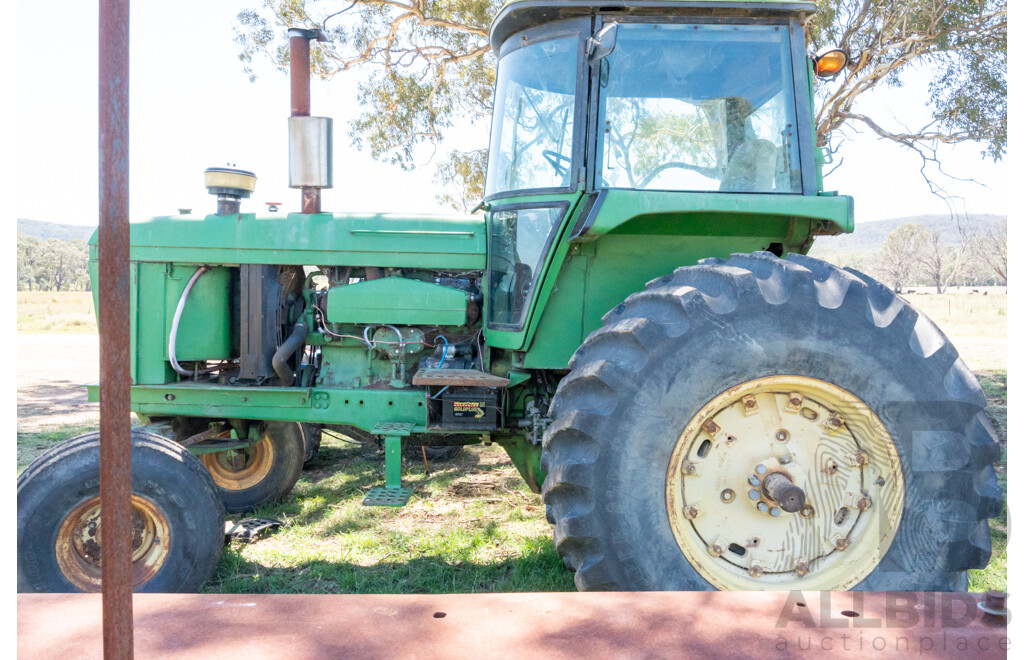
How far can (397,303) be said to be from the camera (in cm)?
351

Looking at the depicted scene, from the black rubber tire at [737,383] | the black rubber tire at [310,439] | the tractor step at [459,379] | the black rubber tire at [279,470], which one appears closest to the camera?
the black rubber tire at [737,383]

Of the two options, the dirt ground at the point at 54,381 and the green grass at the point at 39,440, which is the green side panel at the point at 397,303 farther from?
the green grass at the point at 39,440

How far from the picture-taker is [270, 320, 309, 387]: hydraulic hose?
139 inches

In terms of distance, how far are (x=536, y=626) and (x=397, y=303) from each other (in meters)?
2.37

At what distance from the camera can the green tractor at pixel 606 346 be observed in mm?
2412

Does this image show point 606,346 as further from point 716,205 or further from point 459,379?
point 459,379

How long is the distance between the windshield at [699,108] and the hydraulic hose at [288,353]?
176 centimetres

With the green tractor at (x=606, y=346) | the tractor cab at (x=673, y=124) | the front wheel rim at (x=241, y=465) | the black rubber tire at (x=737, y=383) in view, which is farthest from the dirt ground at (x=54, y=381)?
the black rubber tire at (x=737, y=383)

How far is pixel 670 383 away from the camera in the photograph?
2.41 m

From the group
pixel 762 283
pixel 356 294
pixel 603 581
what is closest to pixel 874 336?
pixel 762 283

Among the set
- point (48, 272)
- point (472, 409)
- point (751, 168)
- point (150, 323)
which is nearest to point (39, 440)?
point (150, 323)

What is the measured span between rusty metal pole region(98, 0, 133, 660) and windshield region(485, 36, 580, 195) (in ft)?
7.33

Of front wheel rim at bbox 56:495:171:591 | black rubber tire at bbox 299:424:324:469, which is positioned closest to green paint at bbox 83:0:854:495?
front wheel rim at bbox 56:495:171:591

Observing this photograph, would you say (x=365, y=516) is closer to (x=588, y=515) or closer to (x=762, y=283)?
(x=588, y=515)
